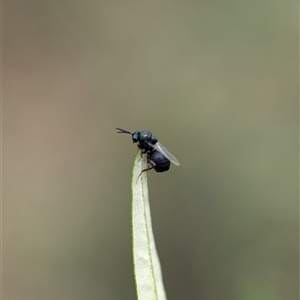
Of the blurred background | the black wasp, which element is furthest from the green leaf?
the blurred background

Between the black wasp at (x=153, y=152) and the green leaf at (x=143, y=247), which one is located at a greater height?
the black wasp at (x=153, y=152)

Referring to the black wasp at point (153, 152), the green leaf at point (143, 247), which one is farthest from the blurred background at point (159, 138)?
the green leaf at point (143, 247)

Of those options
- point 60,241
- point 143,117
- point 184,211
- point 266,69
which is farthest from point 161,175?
point 266,69

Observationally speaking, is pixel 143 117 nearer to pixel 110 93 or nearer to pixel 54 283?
pixel 110 93

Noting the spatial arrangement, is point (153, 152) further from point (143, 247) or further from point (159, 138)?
point (159, 138)

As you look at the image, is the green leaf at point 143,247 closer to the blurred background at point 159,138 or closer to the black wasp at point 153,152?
the black wasp at point 153,152
